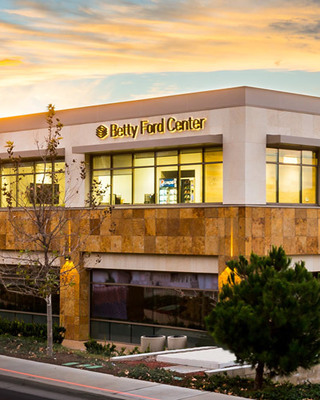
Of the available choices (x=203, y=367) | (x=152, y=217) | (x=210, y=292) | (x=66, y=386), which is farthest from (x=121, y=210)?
(x=66, y=386)

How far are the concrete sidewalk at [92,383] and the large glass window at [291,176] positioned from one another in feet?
40.2

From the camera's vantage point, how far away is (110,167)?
33.3 m

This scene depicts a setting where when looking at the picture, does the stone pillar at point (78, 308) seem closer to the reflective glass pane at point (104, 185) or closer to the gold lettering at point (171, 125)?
the reflective glass pane at point (104, 185)

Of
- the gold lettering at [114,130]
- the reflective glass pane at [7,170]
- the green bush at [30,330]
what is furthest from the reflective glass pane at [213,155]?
the reflective glass pane at [7,170]

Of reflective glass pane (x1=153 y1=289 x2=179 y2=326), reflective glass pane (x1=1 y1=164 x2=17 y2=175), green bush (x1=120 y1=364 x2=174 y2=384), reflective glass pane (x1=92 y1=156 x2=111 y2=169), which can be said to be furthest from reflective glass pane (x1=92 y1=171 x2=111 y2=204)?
green bush (x1=120 y1=364 x2=174 y2=384)

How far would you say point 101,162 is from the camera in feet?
110

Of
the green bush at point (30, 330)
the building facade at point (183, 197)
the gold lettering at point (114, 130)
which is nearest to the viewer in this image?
the green bush at point (30, 330)

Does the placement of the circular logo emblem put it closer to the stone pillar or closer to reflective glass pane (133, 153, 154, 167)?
reflective glass pane (133, 153, 154, 167)

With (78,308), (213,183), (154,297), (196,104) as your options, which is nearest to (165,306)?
(154,297)

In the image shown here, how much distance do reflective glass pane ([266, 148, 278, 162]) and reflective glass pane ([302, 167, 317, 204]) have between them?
1746mm

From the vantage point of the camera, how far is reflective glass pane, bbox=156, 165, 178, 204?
3127 centimetres

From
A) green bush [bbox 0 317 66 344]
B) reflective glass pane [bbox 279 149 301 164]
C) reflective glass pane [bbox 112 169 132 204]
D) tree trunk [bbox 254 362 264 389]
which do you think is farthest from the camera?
reflective glass pane [bbox 112 169 132 204]

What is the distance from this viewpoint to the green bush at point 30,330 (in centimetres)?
2816

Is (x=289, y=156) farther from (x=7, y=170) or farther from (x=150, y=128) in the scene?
(x=7, y=170)
